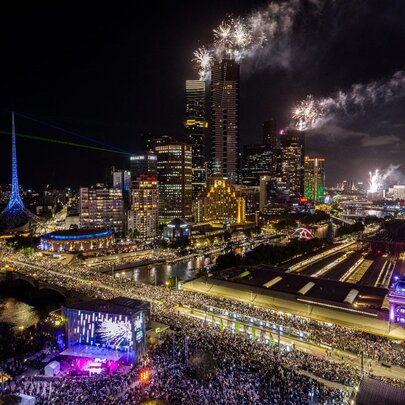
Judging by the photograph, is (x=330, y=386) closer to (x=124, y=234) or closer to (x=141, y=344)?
(x=141, y=344)

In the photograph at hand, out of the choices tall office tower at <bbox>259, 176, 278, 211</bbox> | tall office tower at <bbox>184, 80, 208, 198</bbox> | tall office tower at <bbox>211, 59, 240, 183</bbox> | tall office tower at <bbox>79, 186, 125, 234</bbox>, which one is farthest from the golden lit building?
tall office tower at <bbox>211, 59, 240, 183</bbox>

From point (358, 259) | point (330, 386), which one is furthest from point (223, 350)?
point (358, 259)

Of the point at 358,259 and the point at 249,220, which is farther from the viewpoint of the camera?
the point at 249,220

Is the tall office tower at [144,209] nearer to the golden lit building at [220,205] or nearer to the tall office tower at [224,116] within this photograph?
the golden lit building at [220,205]

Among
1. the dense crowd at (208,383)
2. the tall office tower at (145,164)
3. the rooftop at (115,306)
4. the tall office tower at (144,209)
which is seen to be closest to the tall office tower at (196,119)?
the tall office tower at (145,164)

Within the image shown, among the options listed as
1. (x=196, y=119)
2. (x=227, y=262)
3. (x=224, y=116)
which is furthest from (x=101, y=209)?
(x=224, y=116)

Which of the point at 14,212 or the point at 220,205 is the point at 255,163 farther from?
the point at 14,212
